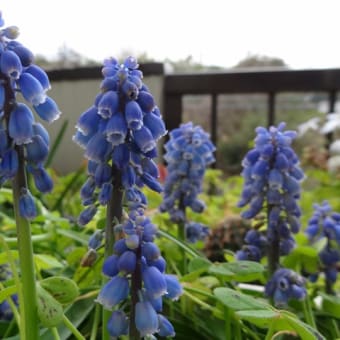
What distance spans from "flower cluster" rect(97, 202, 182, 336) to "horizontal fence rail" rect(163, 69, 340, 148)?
2.15 meters

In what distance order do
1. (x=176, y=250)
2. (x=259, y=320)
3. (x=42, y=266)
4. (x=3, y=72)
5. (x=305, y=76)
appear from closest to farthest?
(x=3, y=72) < (x=259, y=320) < (x=42, y=266) < (x=176, y=250) < (x=305, y=76)

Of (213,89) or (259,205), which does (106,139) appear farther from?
(213,89)

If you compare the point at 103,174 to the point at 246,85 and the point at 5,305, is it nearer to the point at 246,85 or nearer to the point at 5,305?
the point at 5,305

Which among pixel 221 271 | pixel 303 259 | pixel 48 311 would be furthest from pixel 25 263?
pixel 303 259

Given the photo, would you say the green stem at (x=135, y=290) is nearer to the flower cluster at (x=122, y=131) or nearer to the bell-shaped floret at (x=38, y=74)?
the flower cluster at (x=122, y=131)

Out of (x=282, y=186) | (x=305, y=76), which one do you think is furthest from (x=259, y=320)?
(x=305, y=76)

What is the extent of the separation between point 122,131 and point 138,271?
0.41 ft

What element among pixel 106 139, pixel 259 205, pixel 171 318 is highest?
pixel 106 139

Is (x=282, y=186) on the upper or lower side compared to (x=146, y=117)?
lower

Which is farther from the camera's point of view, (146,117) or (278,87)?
(278,87)

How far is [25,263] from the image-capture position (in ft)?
1.76

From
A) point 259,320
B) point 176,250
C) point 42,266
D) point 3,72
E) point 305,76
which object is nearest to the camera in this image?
point 3,72

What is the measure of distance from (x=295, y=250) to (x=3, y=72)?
2.00 ft

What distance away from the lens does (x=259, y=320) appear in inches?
23.6
